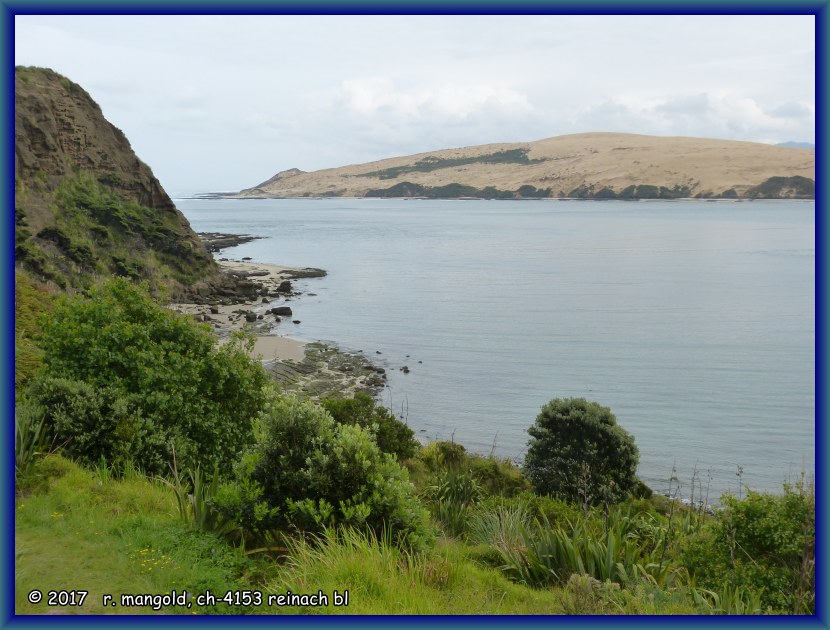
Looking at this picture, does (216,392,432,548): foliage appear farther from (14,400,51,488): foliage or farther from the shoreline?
the shoreline

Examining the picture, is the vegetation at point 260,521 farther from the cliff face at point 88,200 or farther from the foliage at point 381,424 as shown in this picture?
the cliff face at point 88,200

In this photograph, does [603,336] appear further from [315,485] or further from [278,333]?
[315,485]

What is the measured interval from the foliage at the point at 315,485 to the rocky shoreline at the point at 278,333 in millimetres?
7464

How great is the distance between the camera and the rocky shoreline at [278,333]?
3025 centimetres

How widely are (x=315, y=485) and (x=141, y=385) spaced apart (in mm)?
4040

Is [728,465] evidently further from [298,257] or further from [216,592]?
[298,257]

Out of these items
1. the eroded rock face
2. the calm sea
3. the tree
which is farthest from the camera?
the eroded rock face

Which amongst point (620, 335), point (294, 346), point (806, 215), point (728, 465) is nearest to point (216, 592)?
point (728, 465)

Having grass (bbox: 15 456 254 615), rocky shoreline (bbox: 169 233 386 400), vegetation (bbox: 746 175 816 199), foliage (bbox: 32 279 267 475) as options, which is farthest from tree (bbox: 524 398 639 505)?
vegetation (bbox: 746 175 816 199)

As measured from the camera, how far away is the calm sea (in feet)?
82.2

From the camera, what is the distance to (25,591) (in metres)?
5.38

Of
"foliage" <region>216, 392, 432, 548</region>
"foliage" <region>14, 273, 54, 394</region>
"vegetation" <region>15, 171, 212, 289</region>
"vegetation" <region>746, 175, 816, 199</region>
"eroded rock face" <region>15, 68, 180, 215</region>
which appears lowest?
"foliage" <region>216, 392, 432, 548</region>

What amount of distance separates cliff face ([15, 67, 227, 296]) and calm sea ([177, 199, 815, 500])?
1109 centimetres

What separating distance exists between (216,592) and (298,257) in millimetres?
81671
